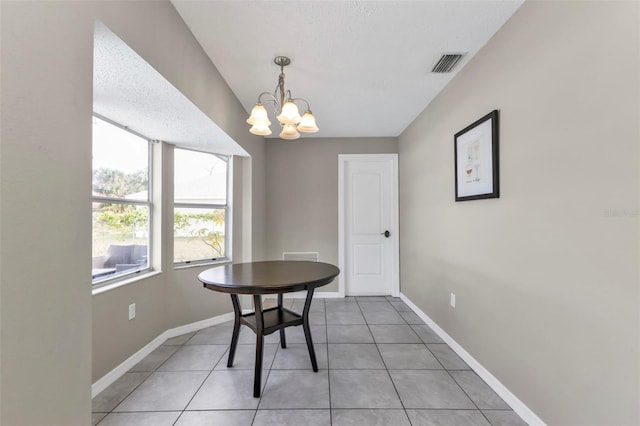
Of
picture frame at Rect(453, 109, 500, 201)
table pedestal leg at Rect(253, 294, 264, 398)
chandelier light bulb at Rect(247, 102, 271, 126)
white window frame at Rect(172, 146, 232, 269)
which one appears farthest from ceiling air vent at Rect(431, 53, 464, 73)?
white window frame at Rect(172, 146, 232, 269)

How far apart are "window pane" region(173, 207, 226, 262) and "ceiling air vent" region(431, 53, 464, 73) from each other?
8.56 feet

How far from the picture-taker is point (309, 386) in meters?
1.81

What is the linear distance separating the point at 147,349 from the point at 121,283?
676 mm

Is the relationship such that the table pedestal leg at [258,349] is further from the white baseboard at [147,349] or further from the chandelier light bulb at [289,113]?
the chandelier light bulb at [289,113]

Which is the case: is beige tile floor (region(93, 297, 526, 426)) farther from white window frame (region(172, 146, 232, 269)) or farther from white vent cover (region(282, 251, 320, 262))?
white vent cover (region(282, 251, 320, 262))

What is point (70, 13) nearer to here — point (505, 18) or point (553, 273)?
point (505, 18)

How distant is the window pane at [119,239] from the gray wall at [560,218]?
2800 millimetres

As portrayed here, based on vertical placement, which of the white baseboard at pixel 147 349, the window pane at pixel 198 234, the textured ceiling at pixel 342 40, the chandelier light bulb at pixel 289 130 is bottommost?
the white baseboard at pixel 147 349

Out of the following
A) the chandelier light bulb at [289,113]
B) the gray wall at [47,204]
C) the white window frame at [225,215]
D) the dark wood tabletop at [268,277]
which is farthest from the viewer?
the white window frame at [225,215]

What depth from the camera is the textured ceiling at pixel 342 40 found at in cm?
152

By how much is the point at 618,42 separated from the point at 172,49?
2117 millimetres

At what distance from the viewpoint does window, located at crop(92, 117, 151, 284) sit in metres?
1.90

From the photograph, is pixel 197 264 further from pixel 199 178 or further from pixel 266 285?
pixel 266 285

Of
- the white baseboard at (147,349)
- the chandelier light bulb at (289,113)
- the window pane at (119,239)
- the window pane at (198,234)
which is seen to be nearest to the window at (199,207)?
the window pane at (198,234)
